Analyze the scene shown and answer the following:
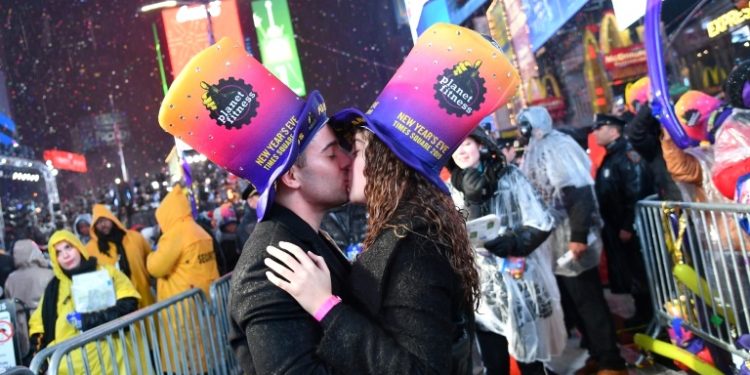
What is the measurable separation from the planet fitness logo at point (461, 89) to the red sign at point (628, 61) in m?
11.9

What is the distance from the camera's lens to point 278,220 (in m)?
1.75

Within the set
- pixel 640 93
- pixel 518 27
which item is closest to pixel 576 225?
pixel 640 93

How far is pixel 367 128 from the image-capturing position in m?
1.79

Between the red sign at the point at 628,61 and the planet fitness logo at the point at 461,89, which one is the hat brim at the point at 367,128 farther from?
the red sign at the point at 628,61

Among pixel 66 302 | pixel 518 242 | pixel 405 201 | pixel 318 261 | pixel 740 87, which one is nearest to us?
pixel 318 261

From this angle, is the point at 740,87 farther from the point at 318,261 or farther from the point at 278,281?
the point at 278,281

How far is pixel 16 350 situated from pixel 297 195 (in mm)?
3655

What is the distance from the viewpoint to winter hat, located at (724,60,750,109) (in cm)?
341

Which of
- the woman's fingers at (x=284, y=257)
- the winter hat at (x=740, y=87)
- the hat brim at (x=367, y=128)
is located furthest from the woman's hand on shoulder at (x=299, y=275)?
the winter hat at (x=740, y=87)

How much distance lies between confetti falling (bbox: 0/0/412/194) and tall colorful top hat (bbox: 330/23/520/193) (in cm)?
423

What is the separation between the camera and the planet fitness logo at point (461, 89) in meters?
1.87

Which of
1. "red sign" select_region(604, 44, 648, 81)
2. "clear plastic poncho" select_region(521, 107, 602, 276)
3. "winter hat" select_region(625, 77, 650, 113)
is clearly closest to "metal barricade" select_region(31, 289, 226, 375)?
"clear plastic poncho" select_region(521, 107, 602, 276)

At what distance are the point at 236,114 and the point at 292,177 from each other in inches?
10.2

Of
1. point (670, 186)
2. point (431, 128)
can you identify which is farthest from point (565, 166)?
point (431, 128)
